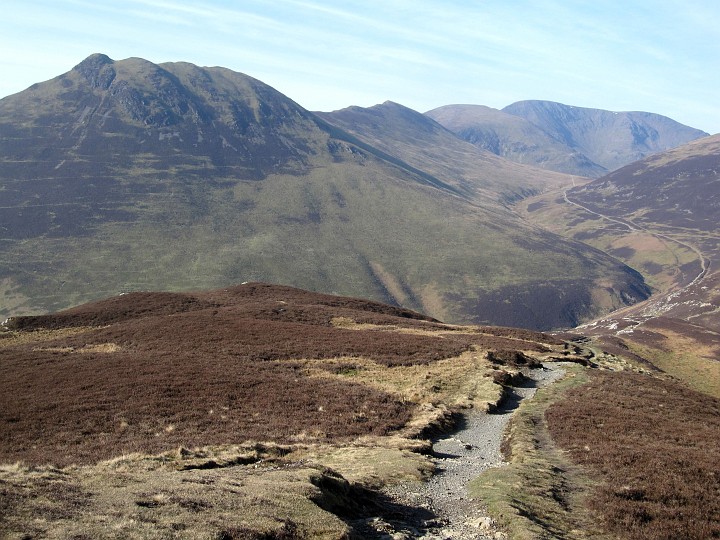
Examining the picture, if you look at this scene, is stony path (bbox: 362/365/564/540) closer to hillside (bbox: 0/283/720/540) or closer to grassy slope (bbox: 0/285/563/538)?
hillside (bbox: 0/283/720/540)

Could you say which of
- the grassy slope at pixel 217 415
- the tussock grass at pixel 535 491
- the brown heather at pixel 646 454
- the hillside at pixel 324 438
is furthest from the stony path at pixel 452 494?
the brown heather at pixel 646 454

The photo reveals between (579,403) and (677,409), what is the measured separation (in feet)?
24.7

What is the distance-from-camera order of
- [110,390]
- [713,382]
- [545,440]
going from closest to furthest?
1. [545,440]
2. [110,390]
3. [713,382]

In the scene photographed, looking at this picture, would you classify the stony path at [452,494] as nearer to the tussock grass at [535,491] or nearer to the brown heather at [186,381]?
the tussock grass at [535,491]

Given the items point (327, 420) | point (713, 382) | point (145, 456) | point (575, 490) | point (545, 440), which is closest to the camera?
point (575, 490)

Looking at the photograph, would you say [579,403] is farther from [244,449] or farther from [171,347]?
[171,347]

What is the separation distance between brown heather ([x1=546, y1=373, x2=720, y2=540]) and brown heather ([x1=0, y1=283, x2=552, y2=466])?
10855mm

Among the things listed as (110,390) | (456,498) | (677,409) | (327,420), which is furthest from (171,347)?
(677,409)

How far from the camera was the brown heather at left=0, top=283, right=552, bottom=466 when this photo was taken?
27.8 meters

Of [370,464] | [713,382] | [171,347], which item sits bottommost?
[713,382]

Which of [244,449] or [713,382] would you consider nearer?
[244,449]

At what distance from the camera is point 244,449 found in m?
24.7

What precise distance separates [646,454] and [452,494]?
421 inches

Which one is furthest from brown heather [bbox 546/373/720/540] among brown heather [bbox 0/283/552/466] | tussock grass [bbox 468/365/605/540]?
brown heather [bbox 0/283/552/466]
